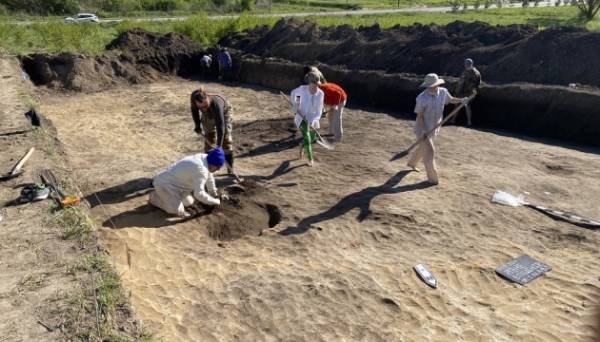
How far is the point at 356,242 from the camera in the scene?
20.1 feet

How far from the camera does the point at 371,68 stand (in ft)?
52.8

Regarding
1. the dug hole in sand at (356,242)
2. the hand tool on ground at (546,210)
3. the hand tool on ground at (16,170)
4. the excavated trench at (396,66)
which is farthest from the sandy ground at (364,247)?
the excavated trench at (396,66)

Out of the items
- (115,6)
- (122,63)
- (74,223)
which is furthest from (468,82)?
(115,6)

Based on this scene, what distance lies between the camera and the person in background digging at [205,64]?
18984mm

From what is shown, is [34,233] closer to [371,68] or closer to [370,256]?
[370,256]

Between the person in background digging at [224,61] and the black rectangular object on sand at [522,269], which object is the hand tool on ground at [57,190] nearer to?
the black rectangular object on sand at [522,269]

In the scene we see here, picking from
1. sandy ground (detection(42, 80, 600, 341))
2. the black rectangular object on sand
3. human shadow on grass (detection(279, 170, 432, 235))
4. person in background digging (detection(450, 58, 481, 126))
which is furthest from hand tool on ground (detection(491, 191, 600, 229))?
person in background digging (detection(450, 58, 481, 126))

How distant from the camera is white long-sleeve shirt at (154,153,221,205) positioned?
20.2 ft

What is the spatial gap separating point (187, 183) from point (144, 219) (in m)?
0.86

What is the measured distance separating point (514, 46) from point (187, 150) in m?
9.71

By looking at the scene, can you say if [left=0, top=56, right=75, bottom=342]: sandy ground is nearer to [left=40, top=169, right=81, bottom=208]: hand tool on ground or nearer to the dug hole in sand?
[left=40, top=169, right=81, bottom=208]: hand tool on ground

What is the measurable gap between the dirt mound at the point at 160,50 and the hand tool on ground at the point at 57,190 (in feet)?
42.3

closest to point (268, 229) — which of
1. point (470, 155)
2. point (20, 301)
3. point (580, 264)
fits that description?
point (20, 301)

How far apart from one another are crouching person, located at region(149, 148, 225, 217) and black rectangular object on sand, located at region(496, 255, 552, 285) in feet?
11.6
